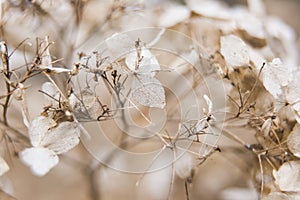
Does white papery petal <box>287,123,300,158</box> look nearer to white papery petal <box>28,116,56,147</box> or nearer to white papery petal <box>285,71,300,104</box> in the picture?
white papery petal <box>285,71,300,104</box>

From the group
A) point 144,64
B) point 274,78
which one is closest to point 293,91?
point 274,78

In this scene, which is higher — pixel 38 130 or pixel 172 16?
pixel 172 16

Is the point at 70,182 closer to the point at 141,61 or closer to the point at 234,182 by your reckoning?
the point at 234,182

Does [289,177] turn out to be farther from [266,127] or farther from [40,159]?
[40,159]

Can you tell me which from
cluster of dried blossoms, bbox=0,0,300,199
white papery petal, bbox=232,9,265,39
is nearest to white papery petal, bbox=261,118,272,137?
cluster of dried blossoms, bbox=0,0,300,199

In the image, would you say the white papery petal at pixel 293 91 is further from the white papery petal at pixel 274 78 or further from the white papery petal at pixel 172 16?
the white papery petal at pixel 172 16

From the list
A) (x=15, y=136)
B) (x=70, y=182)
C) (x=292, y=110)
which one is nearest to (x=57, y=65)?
(x=15, y=136)
